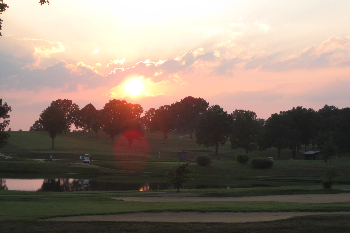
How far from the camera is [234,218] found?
1620 centimetres

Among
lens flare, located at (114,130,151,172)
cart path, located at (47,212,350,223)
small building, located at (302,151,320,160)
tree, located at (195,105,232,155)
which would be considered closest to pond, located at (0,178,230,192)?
lens flare, located at (114,130,151,172)

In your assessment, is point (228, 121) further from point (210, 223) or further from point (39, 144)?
point (210, 223)

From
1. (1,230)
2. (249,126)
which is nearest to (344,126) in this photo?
(249,126)

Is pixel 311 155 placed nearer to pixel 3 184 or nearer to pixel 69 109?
pixel 3 184

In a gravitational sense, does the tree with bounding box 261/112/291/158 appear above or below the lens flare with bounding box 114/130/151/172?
above

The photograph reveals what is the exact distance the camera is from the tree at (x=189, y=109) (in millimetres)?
167800

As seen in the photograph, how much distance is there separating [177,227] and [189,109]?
155037mm

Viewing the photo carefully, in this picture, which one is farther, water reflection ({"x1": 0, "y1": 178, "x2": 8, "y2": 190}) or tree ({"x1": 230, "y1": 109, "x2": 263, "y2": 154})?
tree ({"x1": 230, "y1": 109, "x2": 263, "y2": 154})

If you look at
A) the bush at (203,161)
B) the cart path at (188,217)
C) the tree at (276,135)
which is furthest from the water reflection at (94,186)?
the tree at (276,135)

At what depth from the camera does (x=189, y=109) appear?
6614 inches

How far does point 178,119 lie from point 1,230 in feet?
534

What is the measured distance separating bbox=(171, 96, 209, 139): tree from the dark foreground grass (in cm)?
15139

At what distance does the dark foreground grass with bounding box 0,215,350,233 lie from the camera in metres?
12.6

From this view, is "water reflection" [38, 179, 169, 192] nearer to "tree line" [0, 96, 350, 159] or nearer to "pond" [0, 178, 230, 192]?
"pond" [0, 178, 230, 192]
